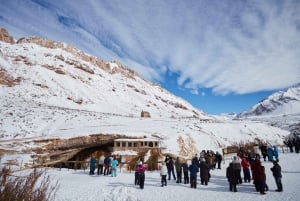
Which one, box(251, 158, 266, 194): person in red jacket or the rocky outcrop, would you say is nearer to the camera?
box(251, 158, 266, 194): person in red jacket

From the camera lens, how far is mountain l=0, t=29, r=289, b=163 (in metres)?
32.9

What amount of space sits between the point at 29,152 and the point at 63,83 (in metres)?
69.5

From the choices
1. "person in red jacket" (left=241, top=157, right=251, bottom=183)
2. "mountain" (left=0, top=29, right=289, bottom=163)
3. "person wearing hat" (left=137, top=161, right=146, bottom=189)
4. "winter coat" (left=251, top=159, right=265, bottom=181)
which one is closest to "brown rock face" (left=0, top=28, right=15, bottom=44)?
"mountain" (left=0, top=29, right=289, bottom=163)

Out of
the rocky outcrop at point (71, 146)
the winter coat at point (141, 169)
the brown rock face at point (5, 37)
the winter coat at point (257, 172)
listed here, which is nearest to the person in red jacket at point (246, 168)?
the winter coat at point (257, 172)

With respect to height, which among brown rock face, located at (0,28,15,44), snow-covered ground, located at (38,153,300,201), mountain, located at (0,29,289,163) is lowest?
snow-covered ground, located at (38,153,300,201)

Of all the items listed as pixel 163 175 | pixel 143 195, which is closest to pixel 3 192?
pixel 143 195

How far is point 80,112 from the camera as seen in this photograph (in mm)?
52625

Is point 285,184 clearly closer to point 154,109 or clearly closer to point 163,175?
point 163,175

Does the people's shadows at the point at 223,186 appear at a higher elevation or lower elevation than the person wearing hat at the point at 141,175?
lower

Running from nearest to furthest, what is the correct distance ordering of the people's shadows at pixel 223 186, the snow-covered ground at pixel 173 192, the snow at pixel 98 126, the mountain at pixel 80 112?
the snow-covered ground at pixel 173 192
the people's shadows at pixel 223 186
the snow at pixel 98 126
the mountain at pixel 80 112

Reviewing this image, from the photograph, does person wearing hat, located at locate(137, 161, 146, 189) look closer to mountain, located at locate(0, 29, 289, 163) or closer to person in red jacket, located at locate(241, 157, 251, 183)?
person in red jacket, located at locate(241, 157, 251, 183)

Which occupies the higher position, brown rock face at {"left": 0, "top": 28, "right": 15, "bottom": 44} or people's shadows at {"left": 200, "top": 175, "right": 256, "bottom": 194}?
brown rock face at {"left": 0, "top": 28, "right": 15, "bottom": 44}

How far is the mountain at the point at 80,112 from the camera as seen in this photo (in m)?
32.9

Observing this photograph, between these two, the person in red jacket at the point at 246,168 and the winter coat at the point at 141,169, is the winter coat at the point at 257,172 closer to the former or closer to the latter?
the person in red jacket at the point at 246,168
